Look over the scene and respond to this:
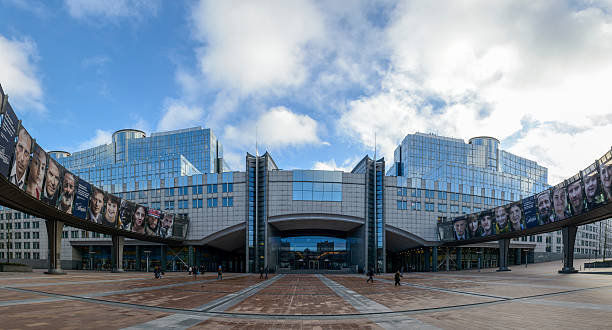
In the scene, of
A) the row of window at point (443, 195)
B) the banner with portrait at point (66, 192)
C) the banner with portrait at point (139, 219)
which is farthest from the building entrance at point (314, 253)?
the banner with portrait at point (66, 192)

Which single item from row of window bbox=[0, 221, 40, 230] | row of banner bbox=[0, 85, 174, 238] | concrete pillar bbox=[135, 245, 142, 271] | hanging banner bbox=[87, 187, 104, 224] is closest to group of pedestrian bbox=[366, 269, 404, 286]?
row of banner bbox=[0, 85, 174, 238]

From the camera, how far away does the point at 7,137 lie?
2402 cm

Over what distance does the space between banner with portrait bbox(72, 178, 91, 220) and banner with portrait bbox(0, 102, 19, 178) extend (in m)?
15.6

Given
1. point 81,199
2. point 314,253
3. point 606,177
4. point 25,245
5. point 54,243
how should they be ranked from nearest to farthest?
point 606,177
point 81,199
point 54,243
point 314,253
point 25,245

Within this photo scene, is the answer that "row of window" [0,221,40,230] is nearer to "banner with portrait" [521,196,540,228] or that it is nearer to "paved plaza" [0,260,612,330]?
"paved plaza" [0,260,612,330]

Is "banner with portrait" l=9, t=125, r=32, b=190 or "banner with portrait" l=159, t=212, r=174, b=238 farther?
"banner with portrait" l=159, t=212, r=174, b=238

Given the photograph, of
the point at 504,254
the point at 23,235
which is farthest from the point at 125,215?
the point at 23,235

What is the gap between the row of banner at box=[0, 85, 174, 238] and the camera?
24547mm

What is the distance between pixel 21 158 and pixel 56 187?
937cm

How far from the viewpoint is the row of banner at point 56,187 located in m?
24.5

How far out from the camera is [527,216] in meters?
47.6

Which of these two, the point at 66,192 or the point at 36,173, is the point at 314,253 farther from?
the point at 36,173

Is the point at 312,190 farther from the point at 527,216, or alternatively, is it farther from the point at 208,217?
the point at 527,216

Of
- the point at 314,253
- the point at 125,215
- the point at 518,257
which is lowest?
the point at 518,257
